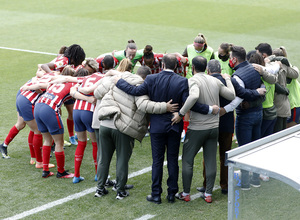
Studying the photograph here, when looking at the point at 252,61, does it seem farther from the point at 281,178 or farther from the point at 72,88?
the point at 281,178

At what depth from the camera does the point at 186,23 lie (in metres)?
21.5

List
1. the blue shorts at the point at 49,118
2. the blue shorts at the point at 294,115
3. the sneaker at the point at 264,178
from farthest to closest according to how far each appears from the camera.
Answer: the blue shorts at the point at 294,115 < the blue shorts at the point at 49,118 < the sneaker at the point at 264,178

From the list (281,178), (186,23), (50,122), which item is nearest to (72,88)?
(50,122)

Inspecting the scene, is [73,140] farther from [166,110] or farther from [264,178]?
[264,178]

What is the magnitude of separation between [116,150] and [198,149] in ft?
3.62

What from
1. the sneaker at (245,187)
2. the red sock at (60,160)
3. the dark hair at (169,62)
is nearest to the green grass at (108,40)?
the red sock at (60,160)

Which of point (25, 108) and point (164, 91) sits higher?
point (164, 91)

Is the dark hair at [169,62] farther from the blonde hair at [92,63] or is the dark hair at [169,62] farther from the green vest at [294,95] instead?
the green vest at [294,95]

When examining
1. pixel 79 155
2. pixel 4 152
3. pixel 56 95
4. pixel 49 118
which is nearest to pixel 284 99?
pixel 79 155

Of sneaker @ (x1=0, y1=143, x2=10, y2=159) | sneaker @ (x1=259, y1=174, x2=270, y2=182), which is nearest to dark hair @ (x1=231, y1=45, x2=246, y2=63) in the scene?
sneaker @ (x1=259, y1=174, x2=270, y2=182)

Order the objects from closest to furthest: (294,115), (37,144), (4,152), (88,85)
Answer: (88,85) → (37,144) → (294,115) → (4,152)

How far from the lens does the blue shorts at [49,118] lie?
751cm

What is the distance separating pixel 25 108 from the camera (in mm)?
8047

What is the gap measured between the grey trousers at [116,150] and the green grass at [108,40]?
299 mm
